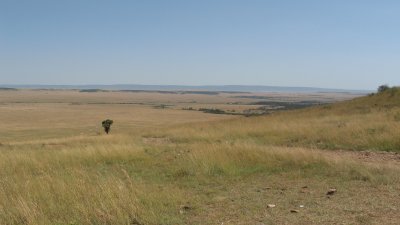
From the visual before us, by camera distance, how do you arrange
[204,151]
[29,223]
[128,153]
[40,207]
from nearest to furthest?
[29,223] < [40,207] < [204,151] < [128,153]

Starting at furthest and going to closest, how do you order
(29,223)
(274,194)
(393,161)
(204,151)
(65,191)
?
(204,151) → (393,161) → (274,194) → (65,191) → (29,223)

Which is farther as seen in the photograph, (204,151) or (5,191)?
(204,151)

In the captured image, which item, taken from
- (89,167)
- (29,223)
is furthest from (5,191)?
(89,167)

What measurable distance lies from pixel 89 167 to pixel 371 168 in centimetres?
686

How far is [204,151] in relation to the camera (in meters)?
12.9

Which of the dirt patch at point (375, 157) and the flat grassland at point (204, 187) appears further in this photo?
the dirt patch at point (375, 157)

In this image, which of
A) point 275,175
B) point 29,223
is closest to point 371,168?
point 275,175

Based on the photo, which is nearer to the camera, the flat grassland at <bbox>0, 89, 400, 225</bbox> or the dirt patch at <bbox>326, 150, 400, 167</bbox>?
the flat grassland at <bbox>0, 89, 400, 225</bbox>

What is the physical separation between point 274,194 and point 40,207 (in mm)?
3840

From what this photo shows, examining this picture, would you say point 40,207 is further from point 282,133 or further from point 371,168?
point 282,133

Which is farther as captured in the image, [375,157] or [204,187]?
[375,157]

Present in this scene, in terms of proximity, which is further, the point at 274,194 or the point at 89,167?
the point at 89,167

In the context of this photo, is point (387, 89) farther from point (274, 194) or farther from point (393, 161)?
point (274, 194)

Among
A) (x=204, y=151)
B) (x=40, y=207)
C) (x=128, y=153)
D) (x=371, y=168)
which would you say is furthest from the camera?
(x=128, y=153)
